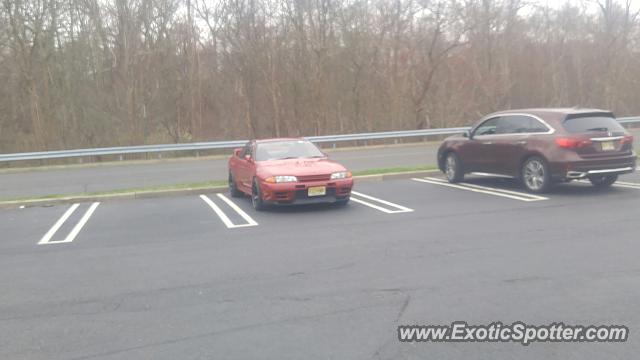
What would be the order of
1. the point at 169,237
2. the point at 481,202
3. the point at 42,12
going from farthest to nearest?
the point at 42,12
the point at 481,202
the point at 169,237

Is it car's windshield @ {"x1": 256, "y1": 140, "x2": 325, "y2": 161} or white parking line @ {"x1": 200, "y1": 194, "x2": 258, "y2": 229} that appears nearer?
white parking line @ {"x1": 200, "y1": 194, "x2": 258, "y2": 229}

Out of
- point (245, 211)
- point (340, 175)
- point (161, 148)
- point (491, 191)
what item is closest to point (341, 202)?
point (340, 175)

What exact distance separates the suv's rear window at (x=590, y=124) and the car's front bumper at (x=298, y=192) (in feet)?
14.2

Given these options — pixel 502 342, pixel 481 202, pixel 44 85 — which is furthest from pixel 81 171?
pixel 502 342

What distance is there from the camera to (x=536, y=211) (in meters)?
9.59

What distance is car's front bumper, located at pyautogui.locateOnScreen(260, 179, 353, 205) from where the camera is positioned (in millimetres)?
10367

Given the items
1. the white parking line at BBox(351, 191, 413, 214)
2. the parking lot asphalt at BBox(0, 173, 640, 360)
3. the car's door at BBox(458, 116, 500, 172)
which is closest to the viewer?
the parking lot asphalt at BBox(0, 173, 640, 360)

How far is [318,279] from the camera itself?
614 centimetres

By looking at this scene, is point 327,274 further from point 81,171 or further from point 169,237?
point 81,171

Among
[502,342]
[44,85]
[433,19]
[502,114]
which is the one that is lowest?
[502,342]

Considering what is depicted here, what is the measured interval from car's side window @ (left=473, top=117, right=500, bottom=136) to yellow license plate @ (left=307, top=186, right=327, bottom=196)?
431 centimetres

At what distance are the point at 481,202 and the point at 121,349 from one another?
781 centimetres

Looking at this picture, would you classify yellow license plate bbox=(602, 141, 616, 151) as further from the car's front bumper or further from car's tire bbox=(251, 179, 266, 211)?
car's tire bbox=(251, 179, 266, 211)

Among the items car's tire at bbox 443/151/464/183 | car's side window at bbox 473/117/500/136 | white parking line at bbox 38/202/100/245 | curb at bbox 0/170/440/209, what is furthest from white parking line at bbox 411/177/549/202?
white parking line at bbox 38/202/100/245
